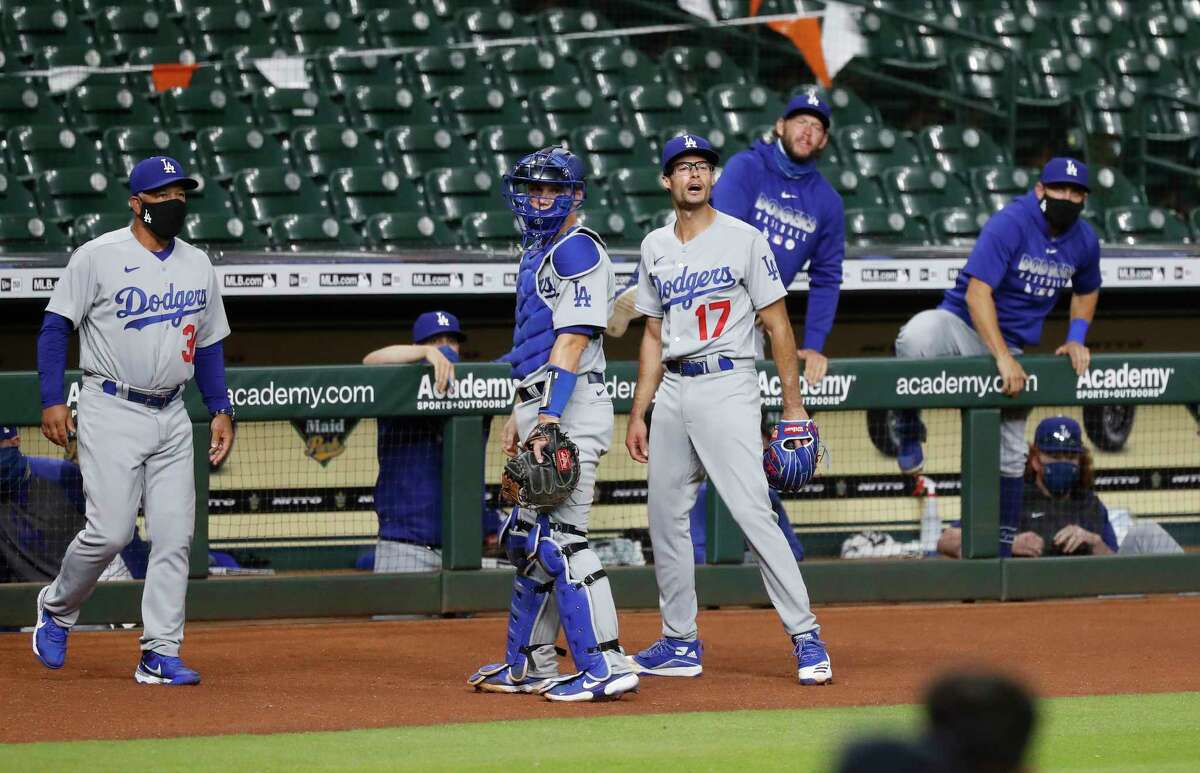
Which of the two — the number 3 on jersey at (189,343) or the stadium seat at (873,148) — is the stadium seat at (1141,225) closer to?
the stadium seat at (873,148)

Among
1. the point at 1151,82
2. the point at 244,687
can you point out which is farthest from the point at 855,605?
the point at 1151,82

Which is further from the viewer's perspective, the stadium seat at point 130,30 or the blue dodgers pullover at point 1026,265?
the stadium seat at point 130,30

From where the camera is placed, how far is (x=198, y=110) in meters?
11.0

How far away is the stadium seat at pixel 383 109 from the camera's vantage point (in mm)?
11445

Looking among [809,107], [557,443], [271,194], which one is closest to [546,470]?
[557,443]

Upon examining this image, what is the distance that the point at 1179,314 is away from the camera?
10695 mm

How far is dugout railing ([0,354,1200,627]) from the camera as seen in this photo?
6844 mm

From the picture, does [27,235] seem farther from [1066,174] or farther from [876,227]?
[1066,174]

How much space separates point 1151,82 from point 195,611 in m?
9.79

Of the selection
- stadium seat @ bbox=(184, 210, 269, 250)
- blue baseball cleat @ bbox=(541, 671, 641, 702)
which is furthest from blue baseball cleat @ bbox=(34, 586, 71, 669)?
stadium seat @ bbox=(184, 210, 269, 250)

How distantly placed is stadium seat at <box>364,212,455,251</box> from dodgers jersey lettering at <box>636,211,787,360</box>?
4.72m

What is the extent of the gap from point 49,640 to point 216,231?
4.55 meters

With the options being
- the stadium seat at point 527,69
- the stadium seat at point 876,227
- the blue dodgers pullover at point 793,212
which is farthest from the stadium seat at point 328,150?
the blue dodgers pullover at point 793,212

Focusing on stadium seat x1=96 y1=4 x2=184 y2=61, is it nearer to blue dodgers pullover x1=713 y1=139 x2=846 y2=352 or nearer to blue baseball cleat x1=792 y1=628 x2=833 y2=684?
blue dodgers pullover x1=713 y1=139 x2=846 y2=352
